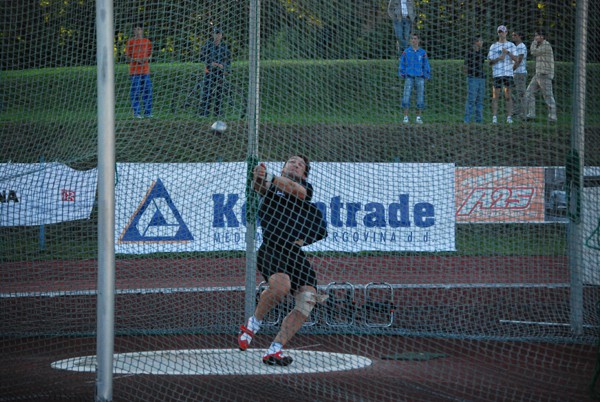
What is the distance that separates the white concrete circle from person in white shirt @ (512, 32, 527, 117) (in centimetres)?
347

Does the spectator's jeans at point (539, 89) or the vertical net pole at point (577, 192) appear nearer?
the vertical net pole at point (577, 192)

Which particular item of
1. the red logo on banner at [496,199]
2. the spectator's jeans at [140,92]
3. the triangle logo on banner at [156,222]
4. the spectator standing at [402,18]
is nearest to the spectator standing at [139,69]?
the spectator's jeans at [140,92]

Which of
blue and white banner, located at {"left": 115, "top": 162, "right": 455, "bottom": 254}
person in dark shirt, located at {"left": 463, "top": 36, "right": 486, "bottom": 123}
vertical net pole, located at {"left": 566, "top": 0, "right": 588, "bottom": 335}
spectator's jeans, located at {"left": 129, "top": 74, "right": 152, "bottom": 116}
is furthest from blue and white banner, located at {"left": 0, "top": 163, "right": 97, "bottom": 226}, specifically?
vertical net pole, located at {"left": 566, "top": 0, "right": 588, "bottom": 335}

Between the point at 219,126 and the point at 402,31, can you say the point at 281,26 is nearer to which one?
the point at 402,31

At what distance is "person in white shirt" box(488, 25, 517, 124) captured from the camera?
7.37 metres

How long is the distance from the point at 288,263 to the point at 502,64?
336 centimetres

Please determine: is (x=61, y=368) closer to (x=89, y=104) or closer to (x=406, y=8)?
(x=89, y=104)

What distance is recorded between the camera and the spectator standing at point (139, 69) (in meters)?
7.30

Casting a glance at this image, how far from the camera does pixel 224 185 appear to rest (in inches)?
407

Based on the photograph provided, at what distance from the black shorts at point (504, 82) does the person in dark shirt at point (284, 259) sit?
2.77 metres

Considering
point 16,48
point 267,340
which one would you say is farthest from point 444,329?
point 16,48

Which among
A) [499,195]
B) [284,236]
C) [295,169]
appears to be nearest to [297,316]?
[284,236]

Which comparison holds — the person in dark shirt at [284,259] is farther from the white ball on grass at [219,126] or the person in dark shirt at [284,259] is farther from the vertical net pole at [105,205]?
the white ball on grass at [219,126]

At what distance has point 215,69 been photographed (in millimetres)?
7531
